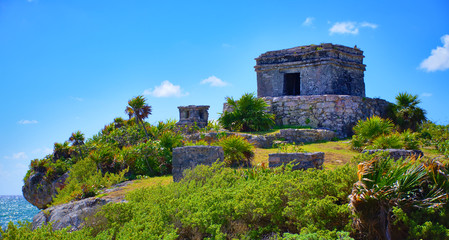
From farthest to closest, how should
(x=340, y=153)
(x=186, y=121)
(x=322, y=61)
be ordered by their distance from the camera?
(x=186, y=121)
(x=322, y=61)
(x=340, y=153)

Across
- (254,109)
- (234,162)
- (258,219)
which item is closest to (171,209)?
(258,219)

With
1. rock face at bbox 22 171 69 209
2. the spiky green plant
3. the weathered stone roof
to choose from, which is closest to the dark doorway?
the weathered stone roof

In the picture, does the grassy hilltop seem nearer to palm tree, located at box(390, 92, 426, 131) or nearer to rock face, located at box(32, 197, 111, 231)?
rock face, located at box(32, 197, 111, 231)

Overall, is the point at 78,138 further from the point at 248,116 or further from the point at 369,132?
the point at 369,132

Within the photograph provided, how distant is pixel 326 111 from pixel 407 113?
3.95 meters

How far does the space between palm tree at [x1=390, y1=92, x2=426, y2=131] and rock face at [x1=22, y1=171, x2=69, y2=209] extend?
1484 cm

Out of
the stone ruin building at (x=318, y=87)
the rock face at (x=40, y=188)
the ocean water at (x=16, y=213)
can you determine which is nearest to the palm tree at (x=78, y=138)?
the rock face at (x=40, y=188)

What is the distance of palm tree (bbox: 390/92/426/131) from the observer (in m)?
15.1

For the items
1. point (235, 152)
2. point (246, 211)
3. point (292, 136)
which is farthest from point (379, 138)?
point (246, 211)

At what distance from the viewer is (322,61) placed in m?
16.1

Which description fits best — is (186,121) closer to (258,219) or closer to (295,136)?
(295,136)

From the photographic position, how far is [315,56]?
16406 millimetres

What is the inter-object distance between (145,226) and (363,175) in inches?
117

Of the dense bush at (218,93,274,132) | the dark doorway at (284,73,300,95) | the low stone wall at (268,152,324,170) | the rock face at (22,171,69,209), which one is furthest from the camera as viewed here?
the dark doorway at (284,73,300,95)
